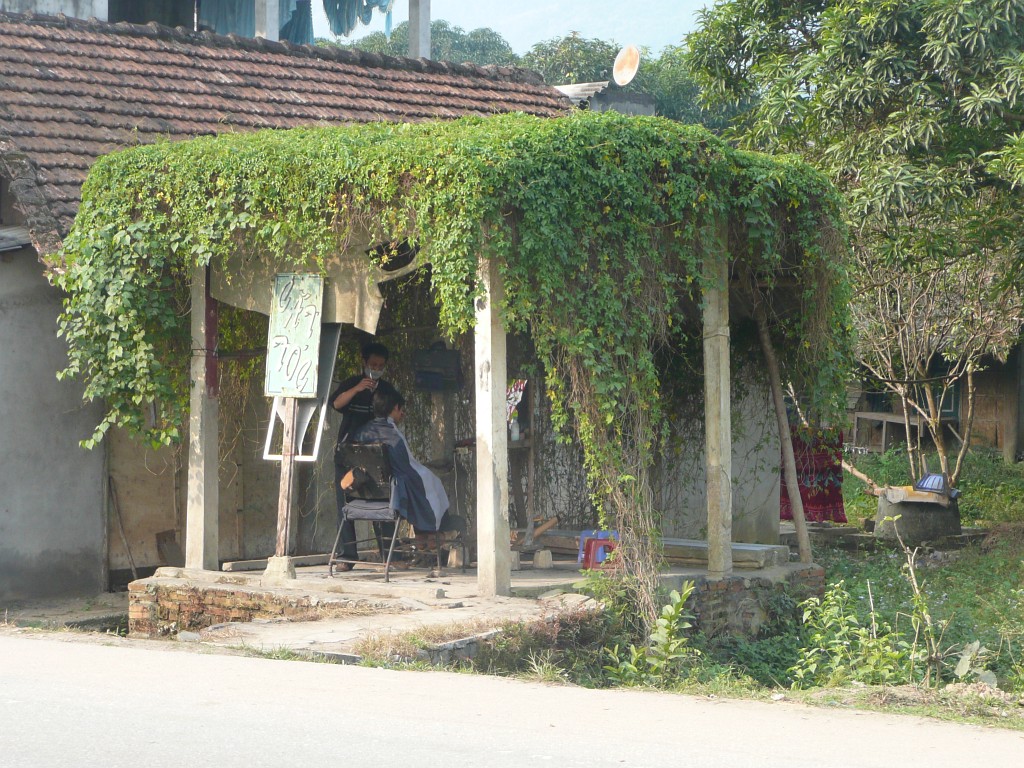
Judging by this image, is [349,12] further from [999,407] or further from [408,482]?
[408,482]

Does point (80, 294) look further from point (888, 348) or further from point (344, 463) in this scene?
point (888, 348)

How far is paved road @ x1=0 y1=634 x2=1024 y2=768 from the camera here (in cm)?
518

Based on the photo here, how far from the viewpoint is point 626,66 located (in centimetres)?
1606

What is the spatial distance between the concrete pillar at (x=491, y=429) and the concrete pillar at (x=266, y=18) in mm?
10689

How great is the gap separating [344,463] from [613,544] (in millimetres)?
2424

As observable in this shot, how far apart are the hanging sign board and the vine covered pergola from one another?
6.1 inches

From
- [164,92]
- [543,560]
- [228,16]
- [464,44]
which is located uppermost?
[464,44]

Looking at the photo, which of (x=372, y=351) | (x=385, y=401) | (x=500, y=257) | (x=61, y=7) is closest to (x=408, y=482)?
(x=385, y=401)

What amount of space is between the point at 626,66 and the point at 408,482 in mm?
8089

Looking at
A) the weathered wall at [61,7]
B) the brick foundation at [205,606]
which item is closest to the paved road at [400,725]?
the brick foundation at [205,606]

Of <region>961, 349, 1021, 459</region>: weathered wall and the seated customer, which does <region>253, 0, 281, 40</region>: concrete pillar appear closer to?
the seated customer

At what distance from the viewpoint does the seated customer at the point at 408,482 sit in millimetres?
9914

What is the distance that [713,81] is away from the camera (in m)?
15.8

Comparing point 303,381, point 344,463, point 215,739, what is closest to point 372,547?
point 344,463
